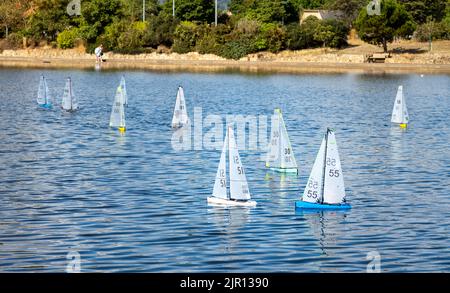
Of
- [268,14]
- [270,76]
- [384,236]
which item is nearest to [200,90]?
[270,76]

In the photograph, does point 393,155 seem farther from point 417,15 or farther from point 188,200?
point 417,15

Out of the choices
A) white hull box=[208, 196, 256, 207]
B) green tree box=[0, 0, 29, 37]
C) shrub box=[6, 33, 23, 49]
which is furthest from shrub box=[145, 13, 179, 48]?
white hull box=[208, 196, 256, 207]

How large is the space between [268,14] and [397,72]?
2804 cm

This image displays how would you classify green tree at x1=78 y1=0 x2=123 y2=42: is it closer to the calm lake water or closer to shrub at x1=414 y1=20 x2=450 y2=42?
shrub at x1=414 y1=20 x2=450 y2=42

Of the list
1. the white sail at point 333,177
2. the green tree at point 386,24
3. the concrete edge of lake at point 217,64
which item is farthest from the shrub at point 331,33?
the white sail at point 333,177

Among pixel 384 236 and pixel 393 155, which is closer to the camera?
pixel 384 236

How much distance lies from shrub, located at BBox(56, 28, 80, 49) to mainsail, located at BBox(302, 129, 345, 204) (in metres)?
109

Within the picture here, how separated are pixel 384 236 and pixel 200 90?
57.8 m

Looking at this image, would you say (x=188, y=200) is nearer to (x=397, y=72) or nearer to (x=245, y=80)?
(x=245, y=80)

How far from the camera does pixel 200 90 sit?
8281 centimetres

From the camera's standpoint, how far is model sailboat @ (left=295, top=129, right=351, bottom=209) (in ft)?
88.2

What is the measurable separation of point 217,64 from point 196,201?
9342cm
